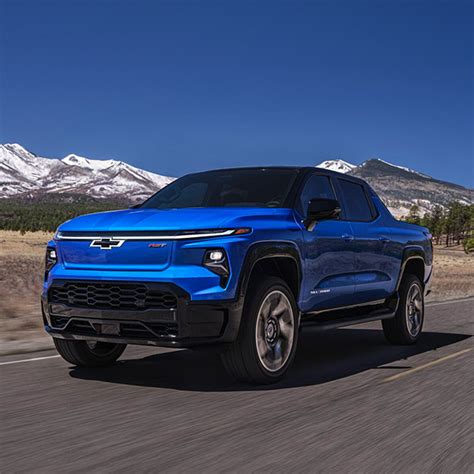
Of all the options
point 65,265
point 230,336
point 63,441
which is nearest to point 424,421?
point 230,336

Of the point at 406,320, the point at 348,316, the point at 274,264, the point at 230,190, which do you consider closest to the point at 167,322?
the point at 274,264

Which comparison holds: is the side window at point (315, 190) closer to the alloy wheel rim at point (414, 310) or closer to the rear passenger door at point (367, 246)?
the rear passenger door at point (367, 246)

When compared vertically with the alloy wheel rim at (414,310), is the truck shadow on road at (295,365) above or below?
below

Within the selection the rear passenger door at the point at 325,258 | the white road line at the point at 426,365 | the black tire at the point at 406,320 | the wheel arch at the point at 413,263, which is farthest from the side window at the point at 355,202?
the white road line at the point at 426,365

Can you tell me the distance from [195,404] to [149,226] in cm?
144

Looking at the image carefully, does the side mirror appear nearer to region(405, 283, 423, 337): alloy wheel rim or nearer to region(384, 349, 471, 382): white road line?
region(384, 349, 471, 382): white road line

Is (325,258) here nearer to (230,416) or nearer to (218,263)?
(218,263)

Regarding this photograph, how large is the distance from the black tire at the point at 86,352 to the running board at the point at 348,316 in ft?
6.18

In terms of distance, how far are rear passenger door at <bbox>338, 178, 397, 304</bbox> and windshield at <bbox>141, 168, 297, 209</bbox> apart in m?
1.06

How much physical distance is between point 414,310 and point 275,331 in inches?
144

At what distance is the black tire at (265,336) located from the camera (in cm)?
584

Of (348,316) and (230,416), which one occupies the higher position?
(348,316)

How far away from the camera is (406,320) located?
29.5 feet

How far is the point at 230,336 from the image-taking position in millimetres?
5660
